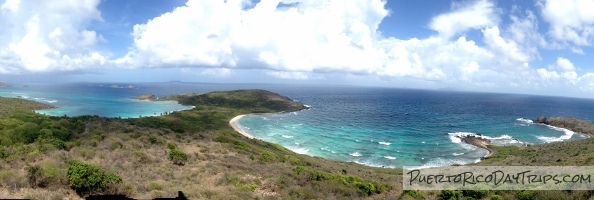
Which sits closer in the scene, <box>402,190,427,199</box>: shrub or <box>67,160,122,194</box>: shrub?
<box>67,160,122,194</box>: shrub

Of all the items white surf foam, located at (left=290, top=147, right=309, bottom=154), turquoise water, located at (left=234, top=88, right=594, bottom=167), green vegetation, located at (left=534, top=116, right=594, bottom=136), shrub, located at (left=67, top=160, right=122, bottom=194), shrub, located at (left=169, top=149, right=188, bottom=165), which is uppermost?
shrub, located at (left=67, top=160, right=122, bottom=194)

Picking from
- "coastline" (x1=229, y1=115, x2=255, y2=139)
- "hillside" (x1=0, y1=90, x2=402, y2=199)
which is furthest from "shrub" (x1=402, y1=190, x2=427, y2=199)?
"coastline" (x1=229, y1=115, x2=255, y2=139)

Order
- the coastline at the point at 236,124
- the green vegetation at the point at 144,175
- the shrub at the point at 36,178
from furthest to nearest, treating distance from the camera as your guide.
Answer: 1. the coastline at the point at 236,124
2. the green vegetation at the point at 144,175
3. the shrub at the point at 36,178

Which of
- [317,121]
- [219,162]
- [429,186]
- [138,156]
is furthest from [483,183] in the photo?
[317,121]

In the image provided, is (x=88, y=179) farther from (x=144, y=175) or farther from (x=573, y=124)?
(x=573, y=124)

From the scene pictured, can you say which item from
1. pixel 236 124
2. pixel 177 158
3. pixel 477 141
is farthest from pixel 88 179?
pixel 477 141

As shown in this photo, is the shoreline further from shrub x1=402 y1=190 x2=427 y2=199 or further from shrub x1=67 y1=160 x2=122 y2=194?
shrub x1=67 y1=160 x2=122 y2=194

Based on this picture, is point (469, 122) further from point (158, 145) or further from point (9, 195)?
point (9, 195)

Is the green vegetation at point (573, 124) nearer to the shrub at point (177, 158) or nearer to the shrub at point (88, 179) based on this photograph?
the shrub at point (177, 158)

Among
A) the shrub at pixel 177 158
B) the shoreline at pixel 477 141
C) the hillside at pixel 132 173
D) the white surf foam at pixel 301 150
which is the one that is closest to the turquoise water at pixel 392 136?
the white surf foam at pixel 301 150
